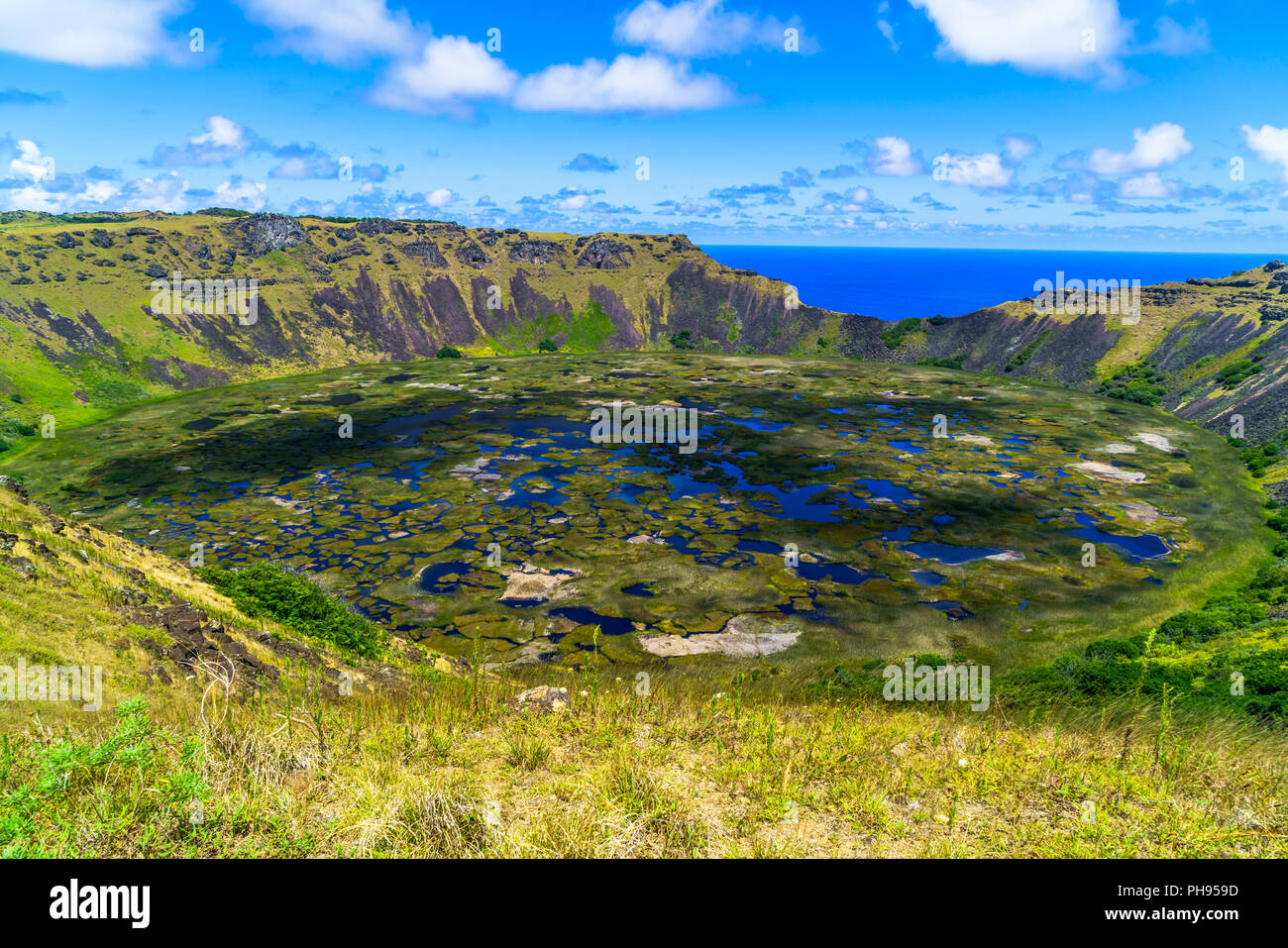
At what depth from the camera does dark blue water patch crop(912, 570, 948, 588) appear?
36.7 m

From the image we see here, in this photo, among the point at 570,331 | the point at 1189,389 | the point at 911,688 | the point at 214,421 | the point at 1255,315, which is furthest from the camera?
the point at 570,331

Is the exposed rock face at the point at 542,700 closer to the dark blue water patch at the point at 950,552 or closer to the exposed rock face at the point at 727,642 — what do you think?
the exposed rock face at the point at 727,642

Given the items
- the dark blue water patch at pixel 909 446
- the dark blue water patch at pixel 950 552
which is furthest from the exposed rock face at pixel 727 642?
the dark blue water patch at pixel 909 446

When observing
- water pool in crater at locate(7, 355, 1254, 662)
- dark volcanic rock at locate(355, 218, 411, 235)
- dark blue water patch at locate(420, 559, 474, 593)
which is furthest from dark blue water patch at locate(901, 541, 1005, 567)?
dark volcanic rock at locate(355, 218, 411, 235)

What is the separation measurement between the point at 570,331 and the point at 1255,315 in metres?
128

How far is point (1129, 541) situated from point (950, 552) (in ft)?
42.5

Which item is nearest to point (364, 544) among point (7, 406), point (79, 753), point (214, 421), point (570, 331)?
point (79, 753)

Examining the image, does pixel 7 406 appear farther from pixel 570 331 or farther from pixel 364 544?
pixel 570 331

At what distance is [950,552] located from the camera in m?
41.1

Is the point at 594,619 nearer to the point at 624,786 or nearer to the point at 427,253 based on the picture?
the point at 624,786

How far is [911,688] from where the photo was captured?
2333cm

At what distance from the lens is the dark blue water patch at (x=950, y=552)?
4000 centimetres

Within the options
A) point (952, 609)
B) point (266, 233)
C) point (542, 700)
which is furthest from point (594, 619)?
point (266, 233)
